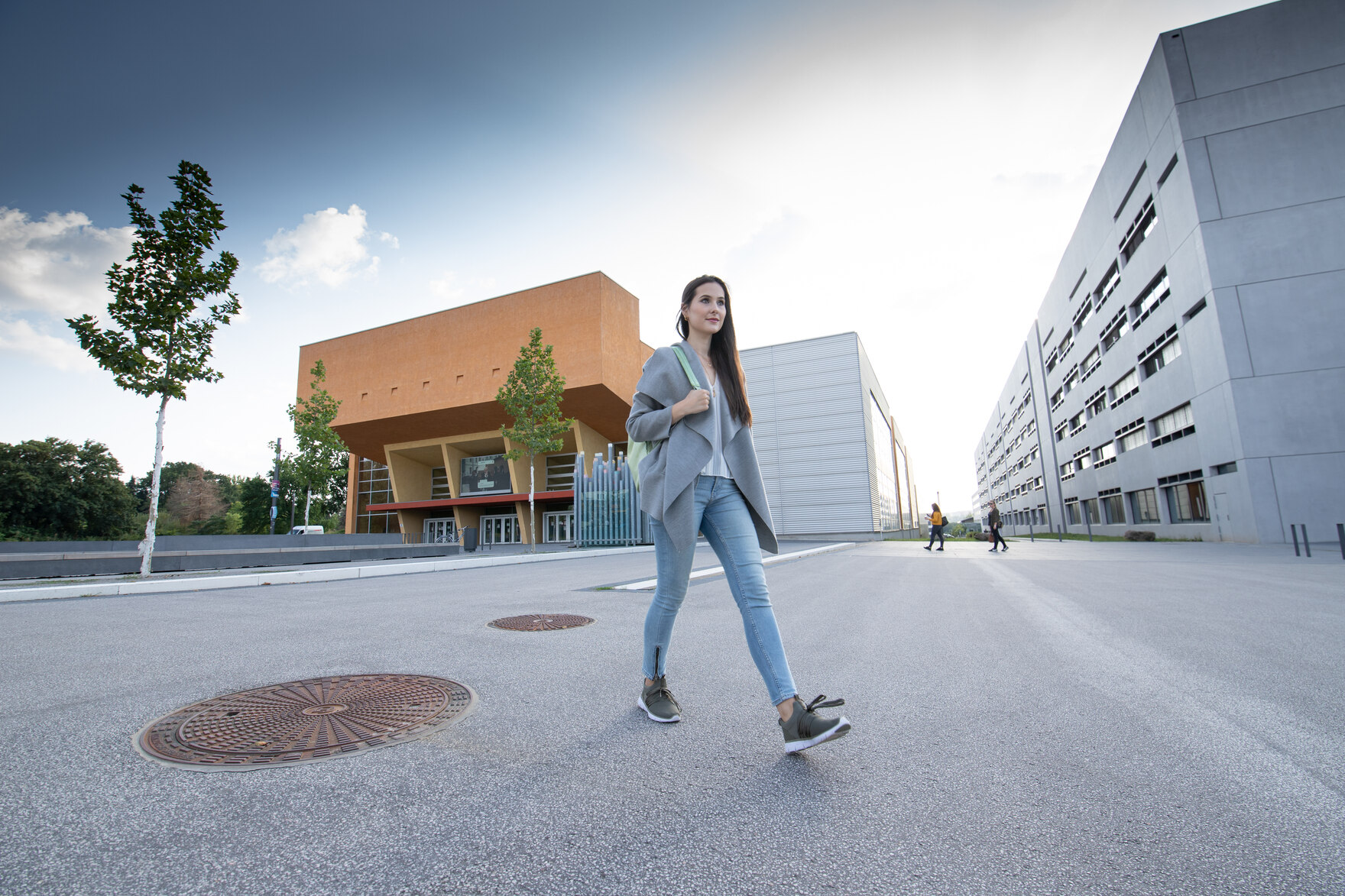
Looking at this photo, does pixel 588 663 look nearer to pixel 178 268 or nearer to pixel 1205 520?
pixel 178 268

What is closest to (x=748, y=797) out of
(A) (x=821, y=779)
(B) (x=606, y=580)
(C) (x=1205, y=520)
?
(A) (x=821, y=779)

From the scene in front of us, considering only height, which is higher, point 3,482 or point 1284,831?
point 3,482

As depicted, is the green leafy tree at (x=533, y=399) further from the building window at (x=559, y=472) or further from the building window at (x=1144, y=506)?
the building window at (x=1144, y=506)

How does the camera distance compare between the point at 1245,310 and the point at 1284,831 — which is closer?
the point at 1284,831

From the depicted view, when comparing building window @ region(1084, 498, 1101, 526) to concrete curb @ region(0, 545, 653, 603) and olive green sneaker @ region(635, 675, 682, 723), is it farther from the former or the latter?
olive green sneaker @ region(635, 675, 682, 723)

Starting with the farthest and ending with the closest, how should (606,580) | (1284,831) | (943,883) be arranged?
(606,580), (1284,831), (943,883)

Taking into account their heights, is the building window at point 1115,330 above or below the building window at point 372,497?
above

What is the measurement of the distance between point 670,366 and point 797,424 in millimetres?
46897

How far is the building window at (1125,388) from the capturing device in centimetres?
3184

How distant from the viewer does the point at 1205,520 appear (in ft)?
83.6

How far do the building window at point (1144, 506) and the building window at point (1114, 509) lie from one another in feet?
3.25

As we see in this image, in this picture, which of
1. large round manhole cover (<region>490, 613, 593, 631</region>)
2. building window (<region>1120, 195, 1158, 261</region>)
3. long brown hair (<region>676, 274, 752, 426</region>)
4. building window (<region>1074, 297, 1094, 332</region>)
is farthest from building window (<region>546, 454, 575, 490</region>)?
long brown hair (<region>676, 274, 752, 426</region>)

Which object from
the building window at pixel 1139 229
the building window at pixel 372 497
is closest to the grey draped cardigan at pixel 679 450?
the building window at pixel 1139 229

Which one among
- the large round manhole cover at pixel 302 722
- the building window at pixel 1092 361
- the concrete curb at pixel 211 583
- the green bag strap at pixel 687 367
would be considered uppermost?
the building window at pixel 1092 361
